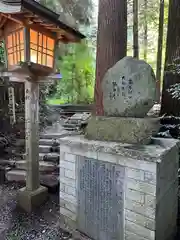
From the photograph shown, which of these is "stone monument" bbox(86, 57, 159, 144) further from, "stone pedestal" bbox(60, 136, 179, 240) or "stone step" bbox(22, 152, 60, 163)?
"stone step" bbox(22, 152, 60, 163)

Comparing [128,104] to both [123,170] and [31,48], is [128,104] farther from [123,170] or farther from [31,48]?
[31,48]

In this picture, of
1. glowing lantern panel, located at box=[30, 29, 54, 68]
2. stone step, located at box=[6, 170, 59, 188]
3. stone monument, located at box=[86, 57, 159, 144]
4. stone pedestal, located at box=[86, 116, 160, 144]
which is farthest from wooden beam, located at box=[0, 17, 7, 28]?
stone step, located at box=[6, 170, 59, 188]

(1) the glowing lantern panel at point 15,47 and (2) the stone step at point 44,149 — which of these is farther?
(2) the stone step at point 44,149

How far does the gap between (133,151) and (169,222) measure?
48.2 inches

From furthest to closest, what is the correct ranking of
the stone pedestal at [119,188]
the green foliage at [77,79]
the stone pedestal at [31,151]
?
the green foliage at [77,79] < the stone pedestal at [31,151] < the stone pedestal at [119,188]

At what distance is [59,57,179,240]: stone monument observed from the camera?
244 cm

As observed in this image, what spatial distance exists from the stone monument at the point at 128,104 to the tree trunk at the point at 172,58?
5.20 feet

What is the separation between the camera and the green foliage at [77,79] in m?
11.0

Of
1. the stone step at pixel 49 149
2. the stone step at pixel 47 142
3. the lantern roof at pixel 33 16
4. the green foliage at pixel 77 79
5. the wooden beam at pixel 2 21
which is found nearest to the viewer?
the lantern roof at pixel 33 16

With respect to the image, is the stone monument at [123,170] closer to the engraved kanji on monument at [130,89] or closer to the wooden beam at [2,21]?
the engraved kanji on monument at [130,89]

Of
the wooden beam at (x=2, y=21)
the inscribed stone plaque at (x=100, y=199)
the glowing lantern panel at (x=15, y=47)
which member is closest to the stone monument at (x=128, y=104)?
the inscribed stone plaque at (x=100, y=199)

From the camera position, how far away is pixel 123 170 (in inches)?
102

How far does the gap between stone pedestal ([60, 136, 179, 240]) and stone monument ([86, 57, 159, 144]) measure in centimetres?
16

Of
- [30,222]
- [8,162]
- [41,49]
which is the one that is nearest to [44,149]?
[8,162]
